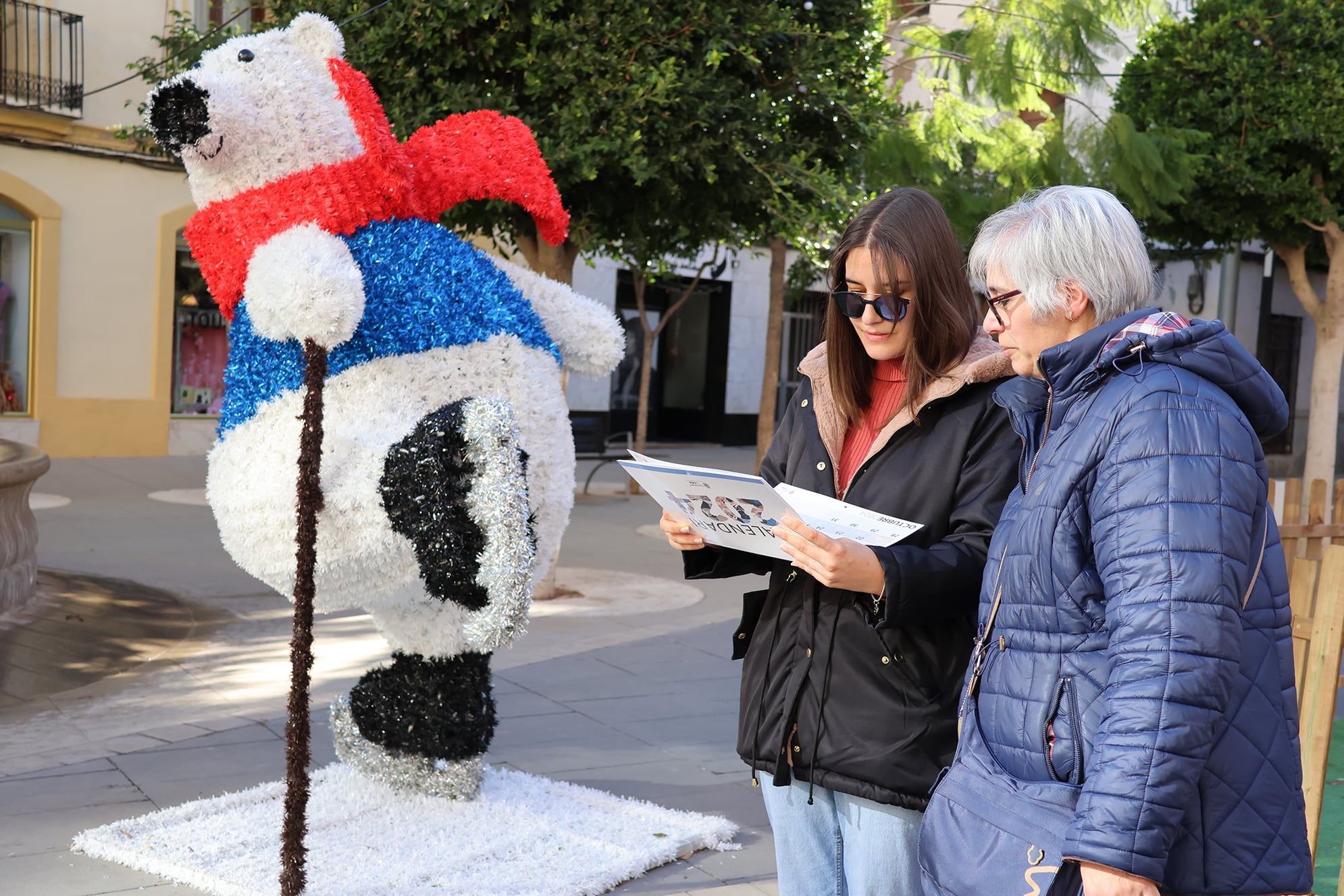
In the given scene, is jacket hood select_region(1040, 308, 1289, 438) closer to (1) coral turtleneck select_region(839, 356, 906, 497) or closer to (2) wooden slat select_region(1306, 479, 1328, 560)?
(1) coral turtleneck select_region(839, 356, 906, 497)

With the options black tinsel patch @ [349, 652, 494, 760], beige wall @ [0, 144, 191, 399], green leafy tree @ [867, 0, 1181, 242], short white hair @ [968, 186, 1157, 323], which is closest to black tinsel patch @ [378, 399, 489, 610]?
black tinsel patch @ [349, 652, 494, 760]

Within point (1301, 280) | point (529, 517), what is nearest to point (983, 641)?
point (529, 517)

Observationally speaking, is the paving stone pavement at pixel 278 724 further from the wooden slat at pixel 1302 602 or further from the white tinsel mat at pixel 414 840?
the wooden slat at pixel 1302 602

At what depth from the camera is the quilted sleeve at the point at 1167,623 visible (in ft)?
5.06

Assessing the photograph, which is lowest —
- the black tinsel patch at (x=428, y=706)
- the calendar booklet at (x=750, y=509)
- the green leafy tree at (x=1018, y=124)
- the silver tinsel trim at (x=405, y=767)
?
the silver tinsel trim at (x=405, y=767)

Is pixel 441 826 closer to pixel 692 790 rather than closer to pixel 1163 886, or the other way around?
pixel 692 790

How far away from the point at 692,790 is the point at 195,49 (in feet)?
19.6

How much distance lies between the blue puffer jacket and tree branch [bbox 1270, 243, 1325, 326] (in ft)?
43.8

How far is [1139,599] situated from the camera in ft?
5.17

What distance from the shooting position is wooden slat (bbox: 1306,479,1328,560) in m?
5.63

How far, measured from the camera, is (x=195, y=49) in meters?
7.86

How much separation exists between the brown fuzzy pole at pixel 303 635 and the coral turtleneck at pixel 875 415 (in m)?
1.46

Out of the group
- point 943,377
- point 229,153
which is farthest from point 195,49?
point 943,377

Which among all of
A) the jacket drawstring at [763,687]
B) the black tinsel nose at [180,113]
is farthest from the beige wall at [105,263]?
the jacket drawstring at [763,687]
